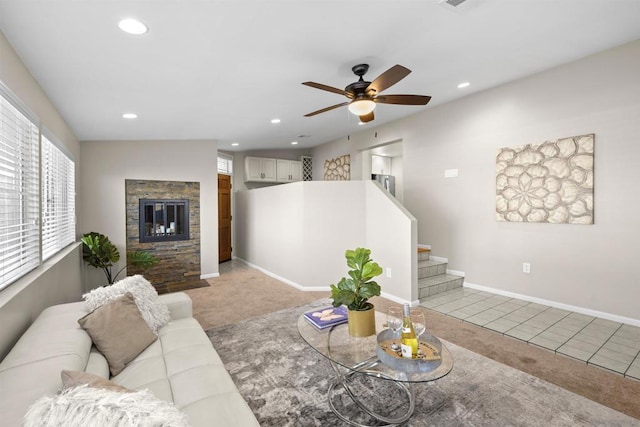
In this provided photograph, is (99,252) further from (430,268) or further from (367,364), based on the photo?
(430,268)

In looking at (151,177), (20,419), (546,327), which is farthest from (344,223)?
(20,419)

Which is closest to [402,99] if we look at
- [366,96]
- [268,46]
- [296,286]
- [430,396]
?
[366,96]

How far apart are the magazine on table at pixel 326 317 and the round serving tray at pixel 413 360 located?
1.34 feet

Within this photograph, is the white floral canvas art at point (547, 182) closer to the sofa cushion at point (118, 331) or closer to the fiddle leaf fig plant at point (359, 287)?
the fiddle leaf fig plant at point (359, 287)

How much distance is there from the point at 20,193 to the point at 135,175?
10.1ft

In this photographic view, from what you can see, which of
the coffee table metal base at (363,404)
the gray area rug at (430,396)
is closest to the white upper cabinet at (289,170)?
the gray area rug at (430,396)

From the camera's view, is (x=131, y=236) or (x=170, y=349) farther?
(x=131, y=236)

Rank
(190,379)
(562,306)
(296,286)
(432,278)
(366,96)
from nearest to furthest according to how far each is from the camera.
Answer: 1. (190,379)
2. (366,96)
3. (562,306)
4. (432,278)
5. (296,286)

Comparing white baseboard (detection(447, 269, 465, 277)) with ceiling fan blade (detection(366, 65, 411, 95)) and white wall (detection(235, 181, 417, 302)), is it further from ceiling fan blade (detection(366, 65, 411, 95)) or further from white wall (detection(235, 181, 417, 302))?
ceiling fan blade (detection(366, 65, 411, 95))

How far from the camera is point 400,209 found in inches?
157

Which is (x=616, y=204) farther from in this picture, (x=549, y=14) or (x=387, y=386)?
(x=387, y=386)

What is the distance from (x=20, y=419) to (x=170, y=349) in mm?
949

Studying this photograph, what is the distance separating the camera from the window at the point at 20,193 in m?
A: 1.86

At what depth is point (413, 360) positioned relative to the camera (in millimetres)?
1653
